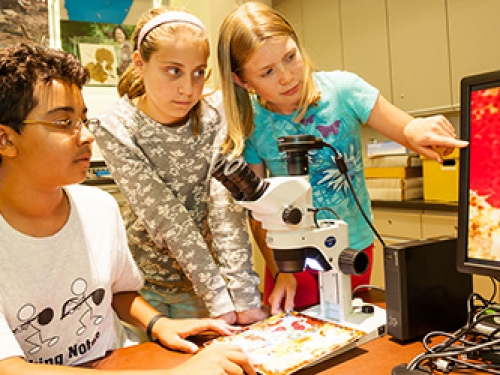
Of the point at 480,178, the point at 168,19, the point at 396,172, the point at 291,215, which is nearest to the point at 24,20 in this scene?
the point at 168,19

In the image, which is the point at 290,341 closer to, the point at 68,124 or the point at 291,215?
the point at 291,215

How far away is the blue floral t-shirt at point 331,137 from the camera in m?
1.29

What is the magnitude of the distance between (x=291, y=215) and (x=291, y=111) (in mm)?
505

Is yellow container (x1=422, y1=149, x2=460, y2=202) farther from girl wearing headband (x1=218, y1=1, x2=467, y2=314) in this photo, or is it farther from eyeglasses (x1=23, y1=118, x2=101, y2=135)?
eyeglasses (x1=23, y1=118, x2=101, y2=135)

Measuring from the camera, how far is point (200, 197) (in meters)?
1.36

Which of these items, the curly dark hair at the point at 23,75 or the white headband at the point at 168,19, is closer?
the curly dark hair at the point at 23,75

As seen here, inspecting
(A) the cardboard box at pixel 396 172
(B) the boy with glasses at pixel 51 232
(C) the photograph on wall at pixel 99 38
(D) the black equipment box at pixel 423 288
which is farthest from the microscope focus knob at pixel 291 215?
(C) the photograph on wall at pixel 99 38

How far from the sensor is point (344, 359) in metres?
0.86

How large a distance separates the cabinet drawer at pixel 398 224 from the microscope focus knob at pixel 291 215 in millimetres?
2180

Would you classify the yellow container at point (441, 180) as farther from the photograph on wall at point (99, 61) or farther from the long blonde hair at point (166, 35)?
the photograph on wall at point (99, 61)

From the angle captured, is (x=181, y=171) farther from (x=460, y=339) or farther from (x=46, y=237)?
(x=460, y=339)

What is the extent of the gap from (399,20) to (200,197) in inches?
92.4

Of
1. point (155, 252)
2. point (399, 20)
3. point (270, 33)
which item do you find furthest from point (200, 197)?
point (399, 20)

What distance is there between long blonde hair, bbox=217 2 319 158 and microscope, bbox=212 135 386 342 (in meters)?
0.32
